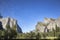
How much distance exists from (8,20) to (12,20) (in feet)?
12.4

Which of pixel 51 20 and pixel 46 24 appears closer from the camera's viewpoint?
pixel 51 20

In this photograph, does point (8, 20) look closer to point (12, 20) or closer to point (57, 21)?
point (12, 20)

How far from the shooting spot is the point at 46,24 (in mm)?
78750

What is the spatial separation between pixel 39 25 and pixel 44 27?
4517 millimetres

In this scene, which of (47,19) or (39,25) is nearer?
(39,25)

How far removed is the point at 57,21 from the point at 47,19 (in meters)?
8.94

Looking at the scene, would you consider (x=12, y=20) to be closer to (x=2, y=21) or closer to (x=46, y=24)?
(x=2, y=21)

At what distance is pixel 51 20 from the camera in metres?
72.8

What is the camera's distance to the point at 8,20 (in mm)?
71438

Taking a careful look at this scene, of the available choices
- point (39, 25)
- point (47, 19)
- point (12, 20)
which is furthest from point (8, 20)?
point (47, 19)

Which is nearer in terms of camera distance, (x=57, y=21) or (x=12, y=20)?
(x=57, y=21)

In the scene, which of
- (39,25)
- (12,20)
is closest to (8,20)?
(12,20)

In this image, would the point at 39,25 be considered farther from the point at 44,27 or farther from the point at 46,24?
the point at 46,24

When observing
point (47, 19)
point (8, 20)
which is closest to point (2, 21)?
point (8, 20)
